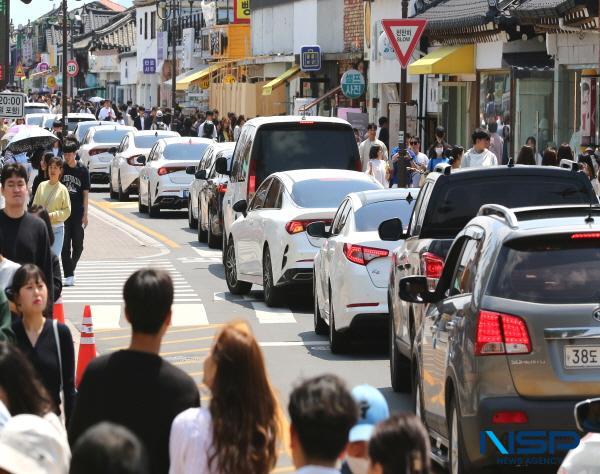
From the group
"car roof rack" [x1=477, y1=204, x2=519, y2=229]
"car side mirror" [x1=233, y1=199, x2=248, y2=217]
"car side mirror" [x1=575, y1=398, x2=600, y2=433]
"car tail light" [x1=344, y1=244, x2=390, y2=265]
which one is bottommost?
"car side mirror" [x1=233, y1=199, x2=248, y2=217]

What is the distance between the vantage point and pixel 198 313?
18.6 metres

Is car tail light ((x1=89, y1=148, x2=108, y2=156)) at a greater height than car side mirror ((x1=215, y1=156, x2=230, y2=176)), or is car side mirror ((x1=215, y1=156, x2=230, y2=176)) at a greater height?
car side mirror ((x1=215, y1=156, x2=230, y2=176))

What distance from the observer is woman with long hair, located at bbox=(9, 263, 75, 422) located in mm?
8109

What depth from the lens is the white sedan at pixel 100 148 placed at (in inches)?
1720

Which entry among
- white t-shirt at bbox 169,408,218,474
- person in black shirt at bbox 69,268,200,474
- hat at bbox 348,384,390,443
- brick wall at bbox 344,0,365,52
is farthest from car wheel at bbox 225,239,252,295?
brick wall at bbox 344,0,365,52

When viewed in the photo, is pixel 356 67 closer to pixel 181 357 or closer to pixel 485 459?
pixel 181 357

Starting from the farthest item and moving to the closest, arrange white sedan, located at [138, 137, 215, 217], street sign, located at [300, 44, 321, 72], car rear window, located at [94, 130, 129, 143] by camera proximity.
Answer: street sign, located at [300, 44, 321, 72] < car rear window, located at [94, 130, 129, 143] < white sedan, located at [138, 137, 215, 217]

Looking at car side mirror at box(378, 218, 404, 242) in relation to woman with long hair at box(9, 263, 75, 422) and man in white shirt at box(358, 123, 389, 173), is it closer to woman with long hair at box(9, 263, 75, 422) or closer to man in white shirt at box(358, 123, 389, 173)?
woman with long hair at box(9, 263, 75, 422)

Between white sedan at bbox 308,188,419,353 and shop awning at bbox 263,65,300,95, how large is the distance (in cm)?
4639

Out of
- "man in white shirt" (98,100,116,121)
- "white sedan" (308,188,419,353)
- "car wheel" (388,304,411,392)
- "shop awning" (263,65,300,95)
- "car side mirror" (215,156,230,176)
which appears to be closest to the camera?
"car wheel" (388,304,411,392)

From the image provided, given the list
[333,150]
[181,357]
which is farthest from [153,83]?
[181,357]

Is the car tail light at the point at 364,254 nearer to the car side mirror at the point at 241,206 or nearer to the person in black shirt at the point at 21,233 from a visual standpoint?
the person in black shirt at the point at 21,233

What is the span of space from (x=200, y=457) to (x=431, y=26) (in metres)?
36.0

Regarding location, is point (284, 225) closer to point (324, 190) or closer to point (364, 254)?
point (324, 190)
